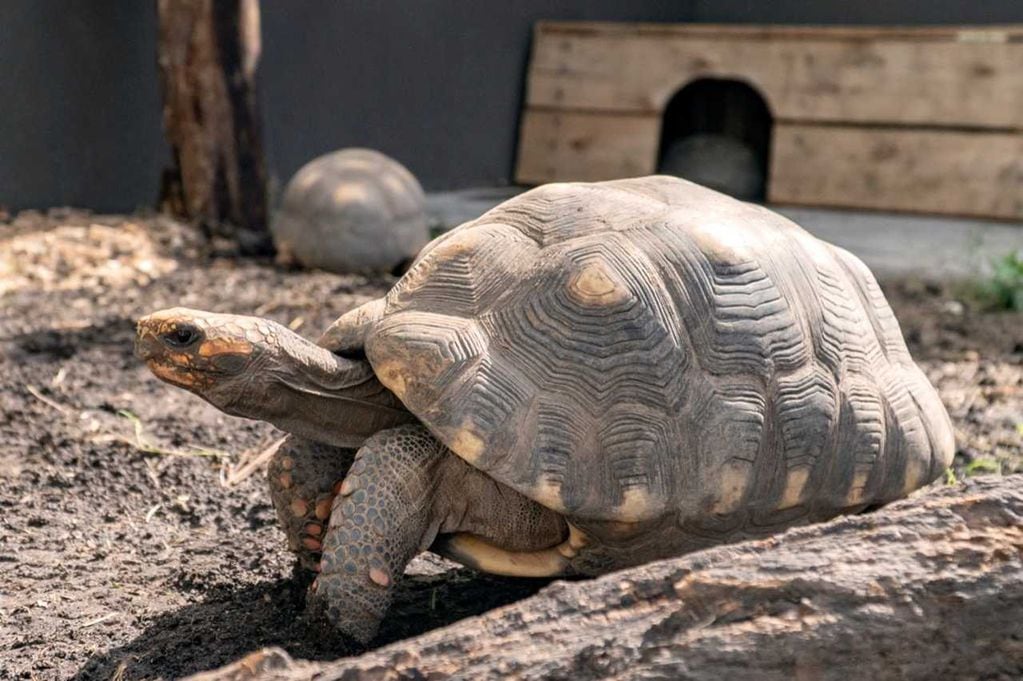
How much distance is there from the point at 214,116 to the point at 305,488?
14.4 feet

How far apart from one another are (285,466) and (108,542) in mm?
681

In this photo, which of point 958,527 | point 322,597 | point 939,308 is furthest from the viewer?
point 939,308

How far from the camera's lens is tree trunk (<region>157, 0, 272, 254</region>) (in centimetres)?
625

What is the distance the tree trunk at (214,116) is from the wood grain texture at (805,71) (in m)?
3.29

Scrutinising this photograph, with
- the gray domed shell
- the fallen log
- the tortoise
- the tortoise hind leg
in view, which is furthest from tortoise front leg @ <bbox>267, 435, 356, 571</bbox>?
the gray domed shell

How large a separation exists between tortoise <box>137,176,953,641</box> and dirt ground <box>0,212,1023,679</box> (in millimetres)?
260

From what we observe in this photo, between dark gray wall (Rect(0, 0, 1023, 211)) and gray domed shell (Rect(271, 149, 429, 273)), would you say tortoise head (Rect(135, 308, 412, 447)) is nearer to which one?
gray domed shell (Rect(271, 149, 429, 273))

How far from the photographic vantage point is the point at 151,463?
337 cm

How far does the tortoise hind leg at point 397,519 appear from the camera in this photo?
7.09 feet

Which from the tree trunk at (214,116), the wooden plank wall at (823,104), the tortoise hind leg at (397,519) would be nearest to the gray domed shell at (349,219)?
the tree trunk at (214,116)

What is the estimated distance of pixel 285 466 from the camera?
2443mm

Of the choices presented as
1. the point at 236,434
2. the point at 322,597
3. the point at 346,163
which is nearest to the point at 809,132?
the point at 346,163

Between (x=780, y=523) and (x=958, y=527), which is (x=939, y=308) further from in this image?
(x=958, y=527)

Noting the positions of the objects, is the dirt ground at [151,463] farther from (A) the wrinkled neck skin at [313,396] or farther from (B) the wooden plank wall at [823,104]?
(B) the wooden plank wall at [823,104]
